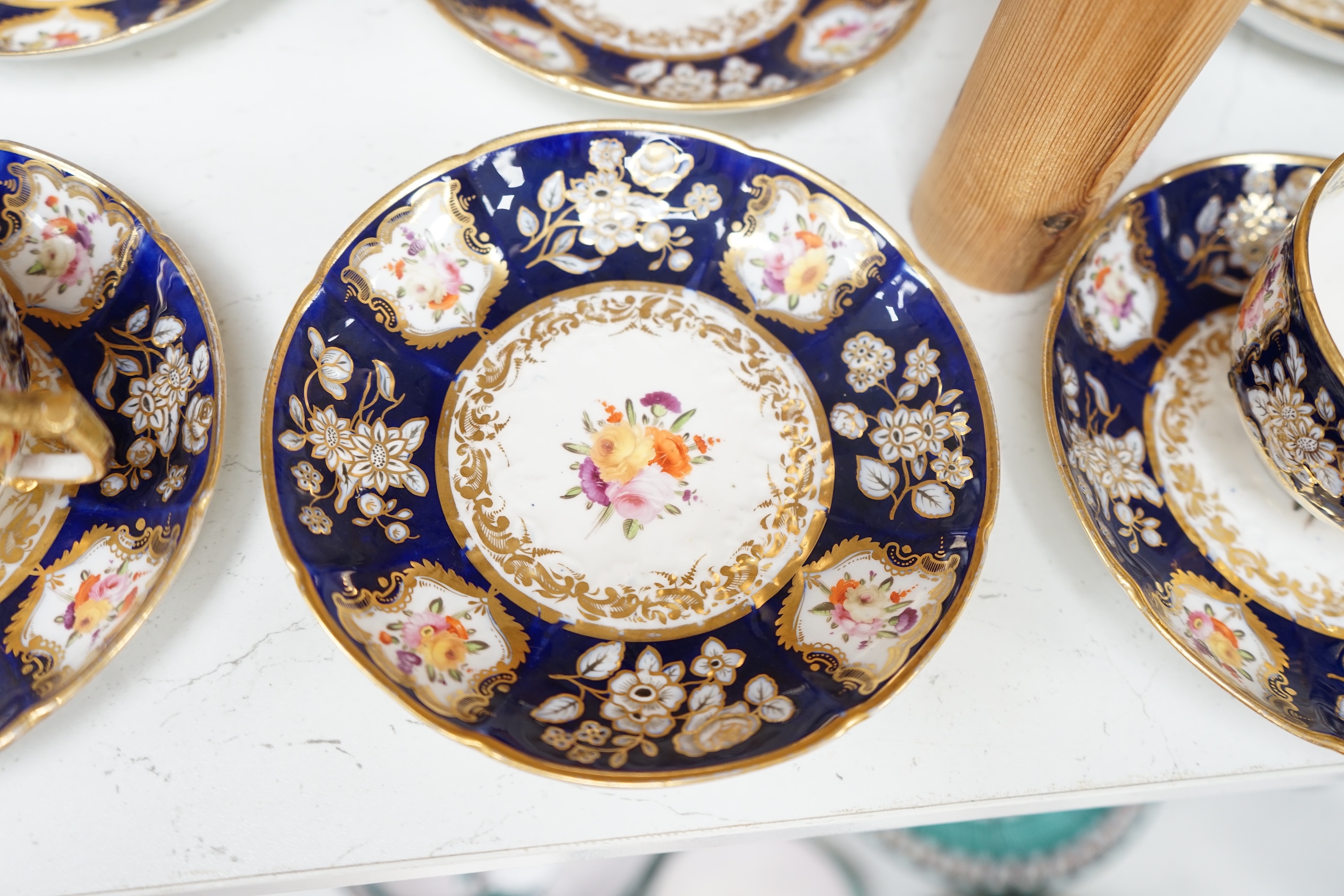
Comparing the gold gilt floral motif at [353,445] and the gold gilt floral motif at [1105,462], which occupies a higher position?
the gold gilt floral motif at [1105,462]

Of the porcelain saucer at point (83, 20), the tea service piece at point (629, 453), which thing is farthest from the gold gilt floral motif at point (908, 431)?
the porcelain saucer at point (83, 20)

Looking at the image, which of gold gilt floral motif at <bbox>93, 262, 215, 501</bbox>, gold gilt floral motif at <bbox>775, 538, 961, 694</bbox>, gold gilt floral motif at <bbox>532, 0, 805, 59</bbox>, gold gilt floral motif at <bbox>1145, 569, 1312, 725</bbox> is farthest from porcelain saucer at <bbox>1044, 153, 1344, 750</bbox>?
gold gilt floral motif at <bbox>93, 262, 215, 501</bbox>

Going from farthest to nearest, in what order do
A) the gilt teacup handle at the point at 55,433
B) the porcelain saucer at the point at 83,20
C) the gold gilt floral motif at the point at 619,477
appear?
the porcelain saucer at the point at 83,20
the gold gilt floral motif at the point at 619,477
the gilt teacup handle at the point at 55,433

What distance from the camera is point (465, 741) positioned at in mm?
434

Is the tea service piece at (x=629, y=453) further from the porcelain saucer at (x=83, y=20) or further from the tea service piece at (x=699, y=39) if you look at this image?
the porcelain saucer at (x=83, y=20)

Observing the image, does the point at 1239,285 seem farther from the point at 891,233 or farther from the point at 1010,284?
the point at 891,233

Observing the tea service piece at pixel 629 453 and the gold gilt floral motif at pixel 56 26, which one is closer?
the tea service piece at pixel 629 453

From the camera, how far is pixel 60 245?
562mm

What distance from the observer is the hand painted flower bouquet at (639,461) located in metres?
0.56

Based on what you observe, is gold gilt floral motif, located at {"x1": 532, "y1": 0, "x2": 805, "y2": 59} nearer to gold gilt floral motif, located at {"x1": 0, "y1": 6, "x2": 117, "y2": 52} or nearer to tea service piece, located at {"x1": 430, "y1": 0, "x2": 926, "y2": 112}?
tea service piece, located at {"x1": 430, "y1": 0, "x2": 926, "y2": 112}

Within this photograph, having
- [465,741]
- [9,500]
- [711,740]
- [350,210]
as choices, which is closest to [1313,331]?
[711,740]

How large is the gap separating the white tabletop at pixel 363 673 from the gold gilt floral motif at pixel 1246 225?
104mm

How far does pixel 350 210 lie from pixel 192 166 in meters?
0.13

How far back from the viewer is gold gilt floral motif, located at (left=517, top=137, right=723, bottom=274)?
0.61 metres
